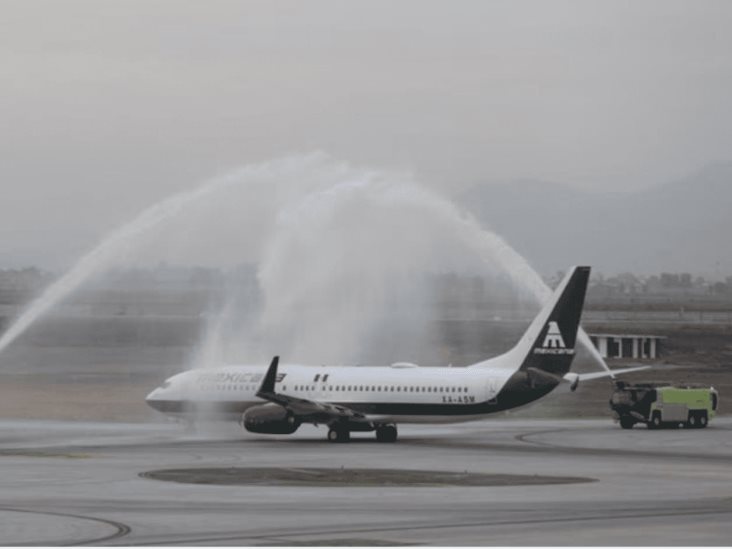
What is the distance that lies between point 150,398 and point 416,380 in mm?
17474

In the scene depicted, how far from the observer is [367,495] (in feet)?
178

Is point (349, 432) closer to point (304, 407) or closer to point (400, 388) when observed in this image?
point (304, 407)

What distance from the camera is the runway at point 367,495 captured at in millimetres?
43062

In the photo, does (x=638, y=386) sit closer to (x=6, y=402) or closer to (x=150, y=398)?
(x=150, y=398)

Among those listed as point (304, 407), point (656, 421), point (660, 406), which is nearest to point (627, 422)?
point (656, 421)

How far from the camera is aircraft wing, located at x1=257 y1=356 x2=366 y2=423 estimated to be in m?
89.9

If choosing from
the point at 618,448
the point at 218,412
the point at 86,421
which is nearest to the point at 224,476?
the point at 618,448

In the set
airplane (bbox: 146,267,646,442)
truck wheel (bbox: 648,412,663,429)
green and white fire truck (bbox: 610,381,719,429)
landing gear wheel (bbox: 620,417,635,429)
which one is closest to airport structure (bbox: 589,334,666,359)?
green and white fire truck (bbox: 610,381,719,429)

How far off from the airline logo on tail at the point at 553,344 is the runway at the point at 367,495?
4.65 metres

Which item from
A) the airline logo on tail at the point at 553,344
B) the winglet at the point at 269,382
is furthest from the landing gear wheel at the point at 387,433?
the airline logo on tail at the point at 553,344

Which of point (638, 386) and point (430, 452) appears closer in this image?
point (430, 452)

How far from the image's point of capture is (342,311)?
124m

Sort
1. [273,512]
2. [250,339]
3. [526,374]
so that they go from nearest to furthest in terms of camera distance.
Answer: [273,512]
[526,374]
[250,339]

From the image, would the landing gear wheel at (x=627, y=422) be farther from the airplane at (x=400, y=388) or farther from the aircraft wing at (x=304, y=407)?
the aircraft wing at (x=304, y=407)
